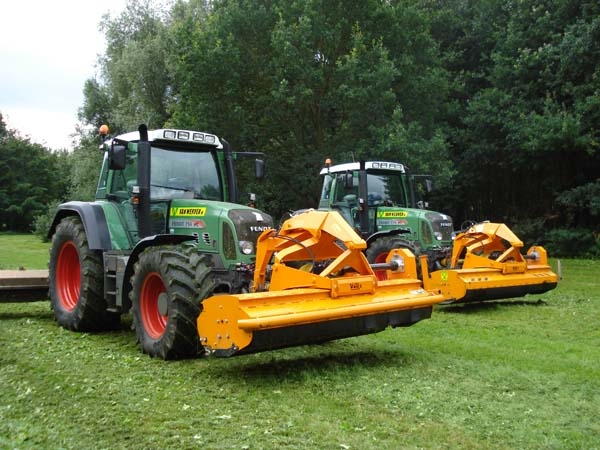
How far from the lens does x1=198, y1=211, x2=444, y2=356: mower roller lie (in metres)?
5.30

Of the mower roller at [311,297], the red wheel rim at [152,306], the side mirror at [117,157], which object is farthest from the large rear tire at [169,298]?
the side mirror at [117,157]

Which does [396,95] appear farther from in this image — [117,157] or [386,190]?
[117,157]

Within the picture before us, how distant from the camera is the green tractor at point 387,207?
11.4 meters

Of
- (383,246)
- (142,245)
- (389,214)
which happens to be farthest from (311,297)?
(389,214)

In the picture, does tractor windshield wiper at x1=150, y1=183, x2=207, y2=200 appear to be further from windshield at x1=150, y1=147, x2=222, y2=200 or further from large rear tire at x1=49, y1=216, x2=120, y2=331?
large rear tire at x1=49, y1=216, x2=120, y2=331

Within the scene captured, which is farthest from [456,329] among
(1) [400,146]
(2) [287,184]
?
(2) [287,184]

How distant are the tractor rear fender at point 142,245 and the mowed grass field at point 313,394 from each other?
23.7 inches

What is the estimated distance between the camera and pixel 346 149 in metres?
17.8

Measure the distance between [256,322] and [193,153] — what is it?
3.36 meters

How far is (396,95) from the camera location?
18812 millimetres

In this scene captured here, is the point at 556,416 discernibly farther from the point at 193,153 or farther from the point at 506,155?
the point at 506,155

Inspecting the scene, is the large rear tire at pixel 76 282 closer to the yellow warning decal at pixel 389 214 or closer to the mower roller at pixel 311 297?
the mower roller at pixel 311 297

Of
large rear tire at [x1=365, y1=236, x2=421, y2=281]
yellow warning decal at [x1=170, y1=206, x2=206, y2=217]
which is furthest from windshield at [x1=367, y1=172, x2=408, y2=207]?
yellow warning decal at [x1=170, y1=206, x2=206, y2=217]

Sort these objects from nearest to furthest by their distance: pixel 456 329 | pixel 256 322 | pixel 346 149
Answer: pixel 256 322, pixel 456 329, pixel 346 149
